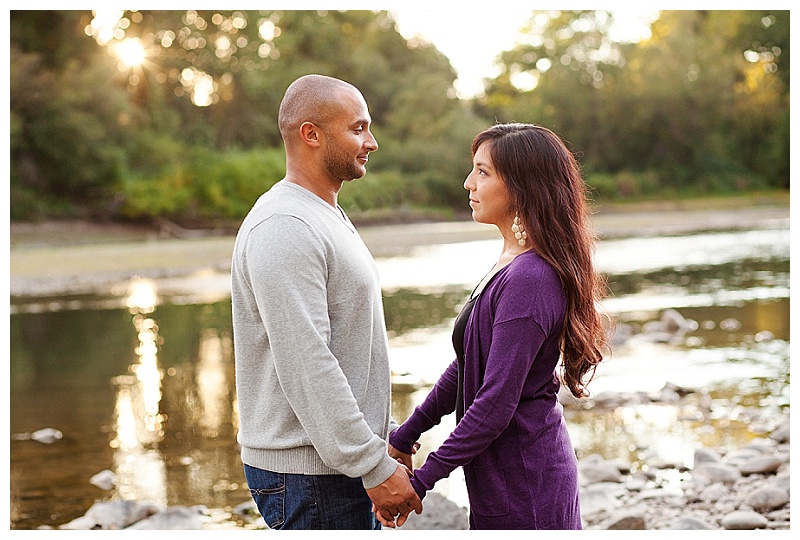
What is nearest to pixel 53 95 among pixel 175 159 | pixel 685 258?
pixel 175 159

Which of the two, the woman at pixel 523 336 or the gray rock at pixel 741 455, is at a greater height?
the woman at pixel 523 336

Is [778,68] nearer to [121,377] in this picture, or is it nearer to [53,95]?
[53,95]

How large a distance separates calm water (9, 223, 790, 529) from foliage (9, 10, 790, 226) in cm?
1673

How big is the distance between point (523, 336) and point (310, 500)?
619mm

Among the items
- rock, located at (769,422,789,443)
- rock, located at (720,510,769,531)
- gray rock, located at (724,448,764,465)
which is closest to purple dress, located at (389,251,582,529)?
rock, located at (720,510,769,531)

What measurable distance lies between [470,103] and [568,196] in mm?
47406

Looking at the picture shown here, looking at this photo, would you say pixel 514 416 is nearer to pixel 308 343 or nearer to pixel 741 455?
pixel 308 343

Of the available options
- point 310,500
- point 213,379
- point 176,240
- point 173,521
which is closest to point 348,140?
point 310,500

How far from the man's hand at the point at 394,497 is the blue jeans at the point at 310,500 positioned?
0.06 meters

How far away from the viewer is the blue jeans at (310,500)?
2.30m

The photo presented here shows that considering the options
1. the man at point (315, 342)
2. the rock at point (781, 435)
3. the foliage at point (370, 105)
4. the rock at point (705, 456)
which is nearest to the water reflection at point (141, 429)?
the rock at point (705, 456)

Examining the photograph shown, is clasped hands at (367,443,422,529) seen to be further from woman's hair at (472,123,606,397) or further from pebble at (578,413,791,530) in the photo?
pebble at (578,413,791,530)

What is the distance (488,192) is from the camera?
241 centimetres

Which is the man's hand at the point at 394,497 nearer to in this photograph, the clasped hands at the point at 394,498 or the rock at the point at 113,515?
the clasped hands at the point at 394,498
